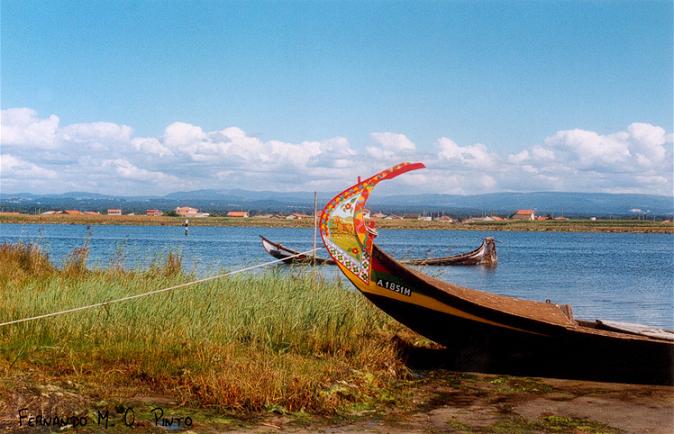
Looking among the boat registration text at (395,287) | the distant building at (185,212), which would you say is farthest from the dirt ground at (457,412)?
the distant building at (185,212)

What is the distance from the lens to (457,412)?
25.5ft

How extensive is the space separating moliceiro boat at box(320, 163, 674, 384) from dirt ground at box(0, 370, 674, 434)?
0.23m

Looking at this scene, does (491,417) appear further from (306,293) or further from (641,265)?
(641,265)

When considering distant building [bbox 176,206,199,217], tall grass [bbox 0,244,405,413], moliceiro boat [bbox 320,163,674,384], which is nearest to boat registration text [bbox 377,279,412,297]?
moliceiro boat [bbox 320,163,674,384]

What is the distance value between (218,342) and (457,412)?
2968mm

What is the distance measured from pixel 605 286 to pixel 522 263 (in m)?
14.1

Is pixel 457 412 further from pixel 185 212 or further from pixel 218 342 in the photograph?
pixel 185 212

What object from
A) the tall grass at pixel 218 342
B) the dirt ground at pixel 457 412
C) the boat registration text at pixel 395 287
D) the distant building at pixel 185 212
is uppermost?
the distant building at pixel 185 212

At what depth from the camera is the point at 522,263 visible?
41531 millimetres

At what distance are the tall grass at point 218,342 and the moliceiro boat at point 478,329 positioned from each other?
721 millimetres

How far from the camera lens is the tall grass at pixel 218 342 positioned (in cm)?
746

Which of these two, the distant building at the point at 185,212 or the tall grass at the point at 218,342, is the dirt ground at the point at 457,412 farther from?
the distant building at the point at 185,212

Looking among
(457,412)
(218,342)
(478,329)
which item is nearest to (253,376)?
(218,342)

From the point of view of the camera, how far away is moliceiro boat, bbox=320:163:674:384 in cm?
931
